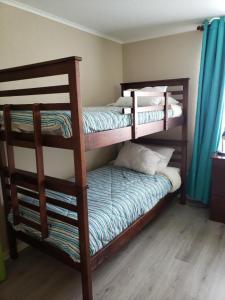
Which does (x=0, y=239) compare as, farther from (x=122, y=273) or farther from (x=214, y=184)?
(x=214, y=184)

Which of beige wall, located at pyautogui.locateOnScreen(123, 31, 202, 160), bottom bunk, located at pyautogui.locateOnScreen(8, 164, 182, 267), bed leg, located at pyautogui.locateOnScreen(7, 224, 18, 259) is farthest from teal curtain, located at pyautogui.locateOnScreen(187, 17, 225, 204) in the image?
bed leg, located at pyautogui.locateOnScreen(7, 224, 18, 259)

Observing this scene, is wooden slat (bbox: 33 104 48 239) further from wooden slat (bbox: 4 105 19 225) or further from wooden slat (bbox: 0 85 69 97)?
wooden slat (bbox: 4 105 19 225)

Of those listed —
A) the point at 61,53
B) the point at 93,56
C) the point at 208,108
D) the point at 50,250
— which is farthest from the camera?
the point at 93,56

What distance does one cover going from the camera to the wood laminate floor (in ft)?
5.87

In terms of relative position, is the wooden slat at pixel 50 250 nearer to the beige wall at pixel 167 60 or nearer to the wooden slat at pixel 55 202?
the wooden slat at pixel 55 202

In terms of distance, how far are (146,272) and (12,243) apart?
3.98 feet

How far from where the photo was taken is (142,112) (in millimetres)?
2205

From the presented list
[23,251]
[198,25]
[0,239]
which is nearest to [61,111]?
[0,239]

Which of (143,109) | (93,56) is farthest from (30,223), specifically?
(93,56)

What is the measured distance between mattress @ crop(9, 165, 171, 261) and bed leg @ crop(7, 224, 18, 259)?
0.14 metres

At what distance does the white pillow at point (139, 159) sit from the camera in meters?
2.84

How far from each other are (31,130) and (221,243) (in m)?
2.07

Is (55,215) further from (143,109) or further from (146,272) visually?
(143,109)

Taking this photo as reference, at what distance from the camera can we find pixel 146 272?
200 cm
